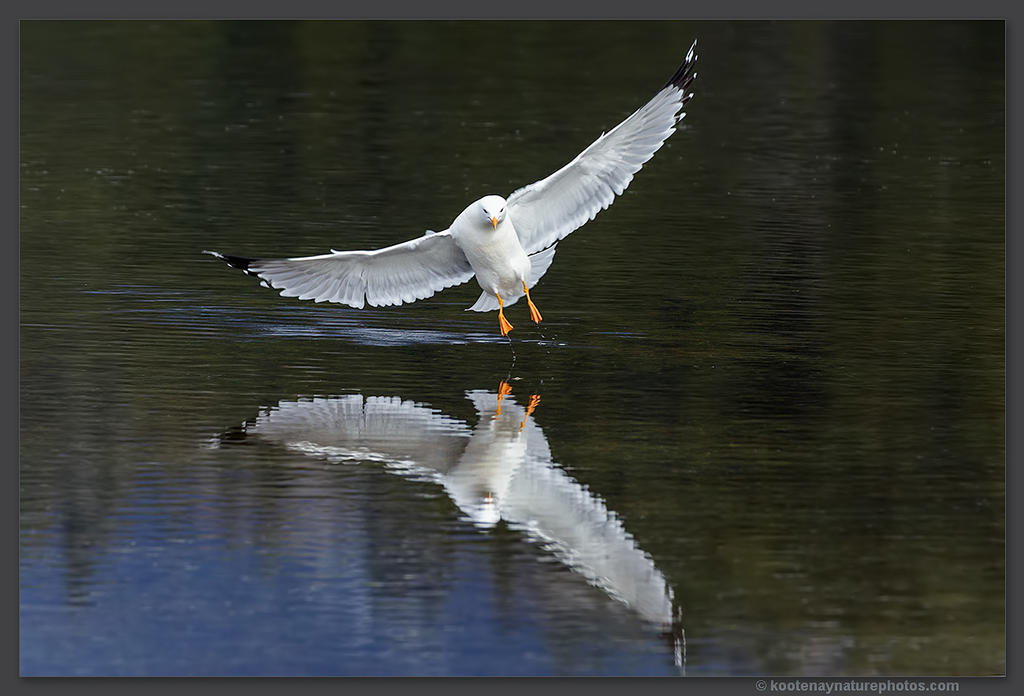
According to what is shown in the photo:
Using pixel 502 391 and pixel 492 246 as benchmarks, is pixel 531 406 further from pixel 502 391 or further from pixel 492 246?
pixel 492 246

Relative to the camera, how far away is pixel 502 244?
10.9 meters

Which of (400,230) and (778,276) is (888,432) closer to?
(778,276)

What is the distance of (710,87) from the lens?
22547 mm

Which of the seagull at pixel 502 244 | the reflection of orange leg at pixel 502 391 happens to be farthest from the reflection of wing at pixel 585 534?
the seagull at pixel 502 244

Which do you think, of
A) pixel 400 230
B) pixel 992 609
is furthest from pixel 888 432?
pixel 400 230

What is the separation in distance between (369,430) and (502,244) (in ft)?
6.17

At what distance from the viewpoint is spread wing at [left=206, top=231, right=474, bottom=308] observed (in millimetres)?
11078

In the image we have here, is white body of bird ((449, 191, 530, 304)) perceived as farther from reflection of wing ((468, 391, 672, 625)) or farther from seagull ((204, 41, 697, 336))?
reflection of wing ((468, 391, 672, 625))

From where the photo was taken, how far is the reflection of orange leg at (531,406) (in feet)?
32.1

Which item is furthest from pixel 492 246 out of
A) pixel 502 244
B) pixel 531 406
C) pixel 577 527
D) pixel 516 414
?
pixel 577 527

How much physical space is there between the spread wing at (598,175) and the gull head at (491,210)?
0.20 meters

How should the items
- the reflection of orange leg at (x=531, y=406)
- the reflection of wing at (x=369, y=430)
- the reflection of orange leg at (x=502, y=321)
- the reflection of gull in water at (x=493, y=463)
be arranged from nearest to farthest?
the reflection of gull in water at (x=493, y=463)
the reflection of wing at (x=369, y=430)
the reflection of orange leg at (x=531, y=406)
the reflection of orange leg at (x=502, y=321)

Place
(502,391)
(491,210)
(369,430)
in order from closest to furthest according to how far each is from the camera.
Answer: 1. (369,430)
2. (502,391)
3. (491,210)

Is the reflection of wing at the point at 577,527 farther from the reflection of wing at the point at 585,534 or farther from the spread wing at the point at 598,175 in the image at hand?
the spread wing at the point at 598,175
